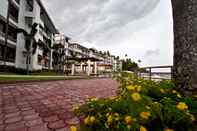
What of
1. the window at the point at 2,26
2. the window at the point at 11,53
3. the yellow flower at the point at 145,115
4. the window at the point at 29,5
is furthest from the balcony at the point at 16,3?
the yellow flower at the point at 145,115

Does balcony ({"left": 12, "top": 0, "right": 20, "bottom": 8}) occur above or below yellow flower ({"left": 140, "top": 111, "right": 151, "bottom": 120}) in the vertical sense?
above

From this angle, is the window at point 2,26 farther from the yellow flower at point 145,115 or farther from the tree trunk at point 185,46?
the yellow flower at point 145,115

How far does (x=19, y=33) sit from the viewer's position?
805 inches

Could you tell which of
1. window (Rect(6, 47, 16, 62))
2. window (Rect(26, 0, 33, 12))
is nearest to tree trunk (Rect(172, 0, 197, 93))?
window (Rect(6, 47, 16, 62))

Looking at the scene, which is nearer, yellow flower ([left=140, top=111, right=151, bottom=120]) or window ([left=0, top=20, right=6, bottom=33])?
yellow flower ([left=140, top=111, right=151, bottom=120])

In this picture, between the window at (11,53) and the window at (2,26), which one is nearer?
the window at (2,26)

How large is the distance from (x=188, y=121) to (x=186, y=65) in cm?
103

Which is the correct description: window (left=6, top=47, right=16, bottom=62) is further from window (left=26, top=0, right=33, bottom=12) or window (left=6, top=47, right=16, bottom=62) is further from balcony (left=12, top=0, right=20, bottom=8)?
window (left=26, top=0, right=33, bottom=12)

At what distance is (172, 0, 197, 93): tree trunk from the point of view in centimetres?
185

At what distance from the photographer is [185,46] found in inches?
76.0

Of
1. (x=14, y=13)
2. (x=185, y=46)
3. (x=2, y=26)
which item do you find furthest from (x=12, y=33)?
(x=185, y=46)

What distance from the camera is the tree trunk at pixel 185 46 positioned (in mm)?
1848

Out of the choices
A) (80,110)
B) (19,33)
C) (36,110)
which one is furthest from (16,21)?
(80,110)

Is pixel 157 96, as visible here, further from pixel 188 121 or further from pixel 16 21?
pixel 16 21
